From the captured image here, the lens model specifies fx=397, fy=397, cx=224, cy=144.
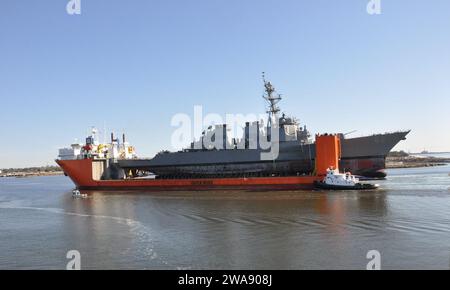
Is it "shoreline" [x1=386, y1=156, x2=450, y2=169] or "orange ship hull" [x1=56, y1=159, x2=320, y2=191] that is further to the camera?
"shoreline" [x1=386, y1=156, x2=450, y2=169]

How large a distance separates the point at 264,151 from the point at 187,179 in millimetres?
6754

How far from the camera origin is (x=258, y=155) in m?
32.4

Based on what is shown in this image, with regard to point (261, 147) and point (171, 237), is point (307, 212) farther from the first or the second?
point (261, 147)

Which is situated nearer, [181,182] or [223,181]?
[223,181]

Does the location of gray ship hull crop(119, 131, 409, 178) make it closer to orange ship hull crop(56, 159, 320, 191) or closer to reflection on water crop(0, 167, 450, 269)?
orange ship hull crop(56, 159, 320, 191)

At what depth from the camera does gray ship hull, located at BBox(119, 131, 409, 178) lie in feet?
100

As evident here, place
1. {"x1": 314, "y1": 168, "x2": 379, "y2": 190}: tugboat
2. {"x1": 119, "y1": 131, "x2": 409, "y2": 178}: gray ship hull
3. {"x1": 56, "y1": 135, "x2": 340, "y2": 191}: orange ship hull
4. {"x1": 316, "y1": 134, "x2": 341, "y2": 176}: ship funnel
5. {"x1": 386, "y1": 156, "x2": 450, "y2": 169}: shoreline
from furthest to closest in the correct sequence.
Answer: {"x1": 386, "y1": 156, "x2": 450, "y2": 169}: shoreline < {"x1": 119, "y1": 131, "x2": 409, "y2": 178}: gray ship hull < {"x1": 56, "y1": 135, "x2": 340, "y2": 191}: orange ship hull < {"x1": 316, "y1": 134, "x2": 341, "y2": 176}: ship funnel < {"x1": 314, "y1": 168, "x2": 379, "y2": 190}: tugboat

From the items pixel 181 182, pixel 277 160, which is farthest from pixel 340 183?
pixel 181 182

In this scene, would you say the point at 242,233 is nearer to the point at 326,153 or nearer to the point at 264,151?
the point at 326,153

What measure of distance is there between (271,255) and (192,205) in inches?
468

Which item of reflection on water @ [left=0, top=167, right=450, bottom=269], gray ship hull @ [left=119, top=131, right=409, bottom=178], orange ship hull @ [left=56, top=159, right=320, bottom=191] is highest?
gray ship hull @ [left=119, top=131, right=409, bottom=178]

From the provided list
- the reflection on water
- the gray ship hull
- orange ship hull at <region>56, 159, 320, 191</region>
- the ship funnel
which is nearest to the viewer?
the reflection on water

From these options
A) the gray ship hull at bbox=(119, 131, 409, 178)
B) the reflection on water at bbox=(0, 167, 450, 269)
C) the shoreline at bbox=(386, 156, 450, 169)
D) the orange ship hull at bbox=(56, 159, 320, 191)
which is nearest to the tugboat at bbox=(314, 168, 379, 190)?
the orange ship hull at bbox=(56, 159, 320, 191)

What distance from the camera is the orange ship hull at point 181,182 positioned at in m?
29.3
